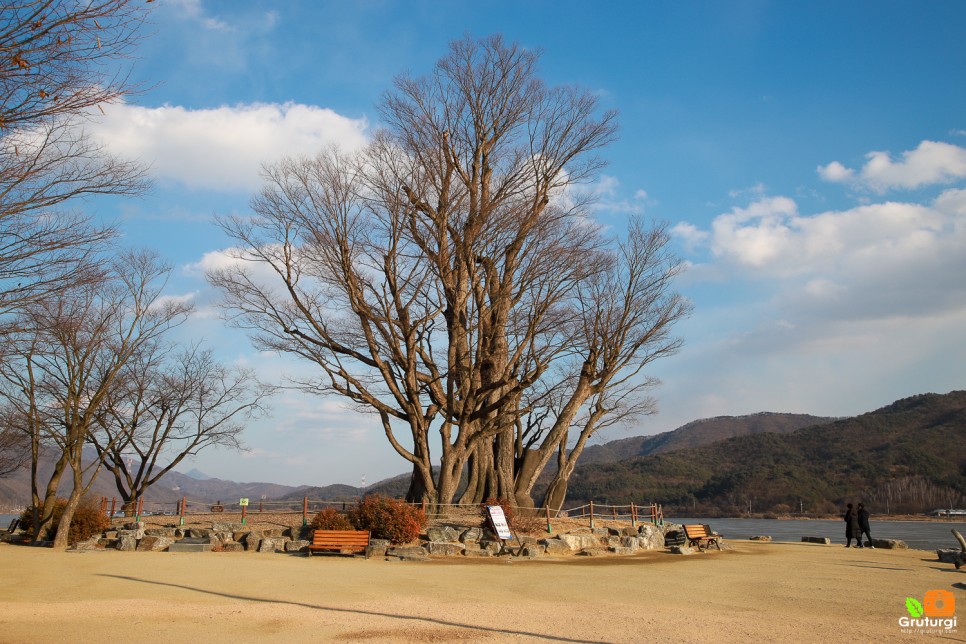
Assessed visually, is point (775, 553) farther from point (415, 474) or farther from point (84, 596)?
point (84, 596)

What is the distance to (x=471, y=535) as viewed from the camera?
59.1 ft

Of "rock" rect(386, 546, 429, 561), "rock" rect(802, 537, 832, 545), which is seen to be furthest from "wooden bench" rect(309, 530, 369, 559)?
"rock" rect(802, 537, 832, 545)

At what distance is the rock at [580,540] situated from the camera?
1879 cm

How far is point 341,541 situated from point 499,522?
4046mm

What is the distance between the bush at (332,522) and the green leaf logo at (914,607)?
12428 mm

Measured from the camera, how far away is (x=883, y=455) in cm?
9788

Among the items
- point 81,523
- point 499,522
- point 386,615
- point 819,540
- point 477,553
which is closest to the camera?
point 386,615

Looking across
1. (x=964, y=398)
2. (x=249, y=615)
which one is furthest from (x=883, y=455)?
(x=249, y=615)

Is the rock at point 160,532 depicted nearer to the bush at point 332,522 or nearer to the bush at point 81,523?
the bush at point 81,523

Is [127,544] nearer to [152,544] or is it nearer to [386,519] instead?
[152,544]

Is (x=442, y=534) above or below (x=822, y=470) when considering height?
below

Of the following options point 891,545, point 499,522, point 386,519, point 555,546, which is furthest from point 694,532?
point 386,519

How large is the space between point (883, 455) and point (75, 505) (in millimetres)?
104910

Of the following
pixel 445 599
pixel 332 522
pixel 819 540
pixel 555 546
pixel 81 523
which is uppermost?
pixel 81 523
